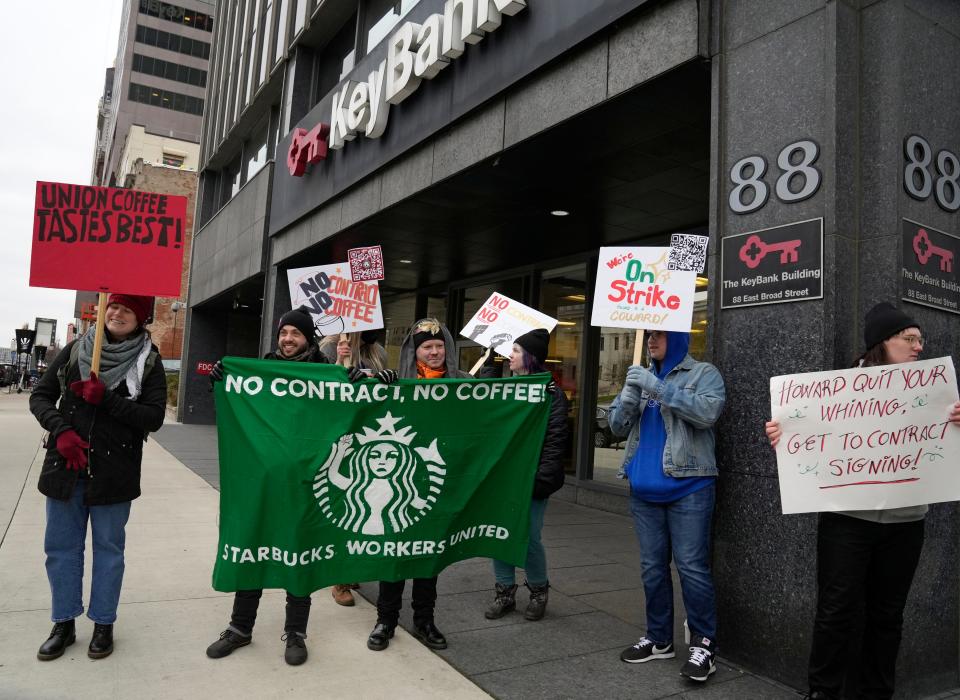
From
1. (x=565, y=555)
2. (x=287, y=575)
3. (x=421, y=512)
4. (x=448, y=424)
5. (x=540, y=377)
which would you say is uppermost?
(x=540, y=377)

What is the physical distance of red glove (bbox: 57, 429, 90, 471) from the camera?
3.59m

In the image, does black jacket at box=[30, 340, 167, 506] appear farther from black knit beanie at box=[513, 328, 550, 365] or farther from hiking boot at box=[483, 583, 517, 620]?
hiking boot at box=[483, 583, 517, 620]

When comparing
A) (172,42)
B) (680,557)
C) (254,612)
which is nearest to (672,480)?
(680,557)

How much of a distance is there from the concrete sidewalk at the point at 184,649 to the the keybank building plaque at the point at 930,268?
10.5 ft

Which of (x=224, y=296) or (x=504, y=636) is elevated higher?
(x=224, y=296)

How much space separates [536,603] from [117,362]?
3051 mm

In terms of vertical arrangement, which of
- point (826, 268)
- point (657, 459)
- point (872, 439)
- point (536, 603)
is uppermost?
point (826, 268)

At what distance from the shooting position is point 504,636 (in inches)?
Result: 172

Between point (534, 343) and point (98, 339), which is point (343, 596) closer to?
point (534, 343)

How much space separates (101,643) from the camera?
147 inches

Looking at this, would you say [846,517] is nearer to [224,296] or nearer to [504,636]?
[504,636]

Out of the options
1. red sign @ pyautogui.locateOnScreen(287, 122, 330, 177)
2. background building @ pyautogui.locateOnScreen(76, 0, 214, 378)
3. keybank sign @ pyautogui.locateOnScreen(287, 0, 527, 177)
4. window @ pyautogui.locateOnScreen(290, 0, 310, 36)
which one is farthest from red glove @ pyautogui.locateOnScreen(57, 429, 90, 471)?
background building @ pyautogui.locateOnScreen(76, 0, 214, 378)

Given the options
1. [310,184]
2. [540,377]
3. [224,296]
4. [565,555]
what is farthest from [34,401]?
[224,296]

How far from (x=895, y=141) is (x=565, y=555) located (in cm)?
453
